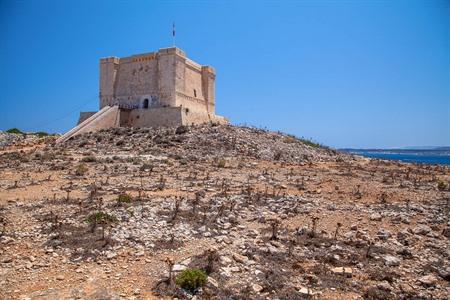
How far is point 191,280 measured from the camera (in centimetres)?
663

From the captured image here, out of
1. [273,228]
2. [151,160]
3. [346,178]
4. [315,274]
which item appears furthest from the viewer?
[151,160]

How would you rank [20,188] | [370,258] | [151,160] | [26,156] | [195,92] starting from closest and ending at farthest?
[370,258]
[20,188]
[151,160]
[26,156]
[195,92]

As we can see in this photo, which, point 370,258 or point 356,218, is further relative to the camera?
point 356,218

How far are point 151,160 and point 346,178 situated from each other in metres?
12.3

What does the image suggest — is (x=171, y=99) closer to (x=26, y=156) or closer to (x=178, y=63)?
(x=178, y=63)

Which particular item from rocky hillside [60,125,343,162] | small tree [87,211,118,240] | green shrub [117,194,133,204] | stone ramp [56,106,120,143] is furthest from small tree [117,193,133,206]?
stone ramp [56,106,120,143]

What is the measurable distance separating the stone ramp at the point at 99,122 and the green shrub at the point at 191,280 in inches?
1187

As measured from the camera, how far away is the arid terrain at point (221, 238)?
22.1 ft

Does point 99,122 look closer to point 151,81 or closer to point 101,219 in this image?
point 151,81

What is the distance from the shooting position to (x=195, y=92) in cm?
4538

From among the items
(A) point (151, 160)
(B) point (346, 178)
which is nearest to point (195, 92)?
(A) point (151, 160)

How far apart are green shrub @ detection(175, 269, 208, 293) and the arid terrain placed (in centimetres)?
10

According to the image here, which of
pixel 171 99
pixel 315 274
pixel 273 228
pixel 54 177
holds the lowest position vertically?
pixel 315 274

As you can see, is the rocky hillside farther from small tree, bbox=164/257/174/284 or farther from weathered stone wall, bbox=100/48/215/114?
small tree, bbox=164/257/174/284
